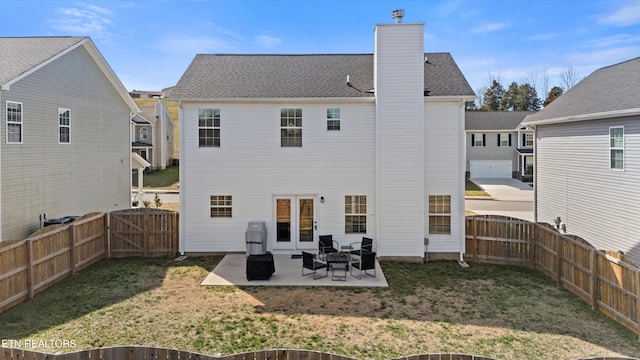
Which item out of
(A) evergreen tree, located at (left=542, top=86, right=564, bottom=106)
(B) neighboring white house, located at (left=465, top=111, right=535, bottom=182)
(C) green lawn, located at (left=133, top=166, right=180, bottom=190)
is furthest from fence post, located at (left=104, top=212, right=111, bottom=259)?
(A) evergreen tree, located at (left=542, top=86, right=564, bottom=106)

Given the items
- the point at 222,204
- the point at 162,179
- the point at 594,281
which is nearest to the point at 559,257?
the point at 594,281

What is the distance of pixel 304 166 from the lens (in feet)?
47.3

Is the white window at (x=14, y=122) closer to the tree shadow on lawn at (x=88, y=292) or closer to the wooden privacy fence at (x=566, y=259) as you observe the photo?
the tree shadow on lawn at (x=88, y=292)

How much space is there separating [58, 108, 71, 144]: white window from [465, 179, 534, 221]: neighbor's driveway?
72.4 feet

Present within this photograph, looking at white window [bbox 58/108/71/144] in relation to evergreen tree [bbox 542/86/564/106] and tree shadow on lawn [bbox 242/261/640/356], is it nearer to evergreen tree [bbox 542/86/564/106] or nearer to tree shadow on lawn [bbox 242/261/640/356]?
tree shadow on lawn [bbox 242/261/640/356]

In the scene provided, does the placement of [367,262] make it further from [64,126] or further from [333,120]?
[64,126]

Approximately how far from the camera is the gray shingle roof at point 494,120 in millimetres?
41438

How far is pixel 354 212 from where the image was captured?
14.4 m

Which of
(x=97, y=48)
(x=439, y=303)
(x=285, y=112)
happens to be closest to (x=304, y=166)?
(x=285, y=112)

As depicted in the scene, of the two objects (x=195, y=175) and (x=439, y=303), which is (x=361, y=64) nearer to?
(x=195, y=175)

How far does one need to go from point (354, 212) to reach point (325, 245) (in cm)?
165

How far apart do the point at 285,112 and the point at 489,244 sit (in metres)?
8.81

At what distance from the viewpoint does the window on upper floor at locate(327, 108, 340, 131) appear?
47.3 feet

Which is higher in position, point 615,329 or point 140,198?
point 140,198
